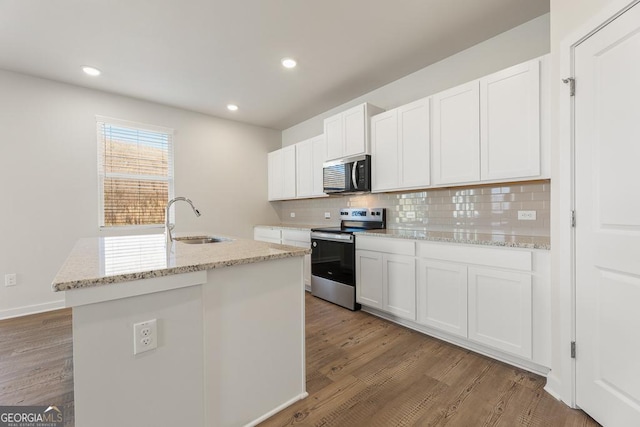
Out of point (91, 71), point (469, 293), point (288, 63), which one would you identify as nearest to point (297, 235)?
point (288, 63)

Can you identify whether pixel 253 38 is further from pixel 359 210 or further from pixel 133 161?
pixel 133 161

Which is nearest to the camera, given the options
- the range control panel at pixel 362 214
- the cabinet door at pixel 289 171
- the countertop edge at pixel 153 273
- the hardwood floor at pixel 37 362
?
the countertop edge at pixel 153 273

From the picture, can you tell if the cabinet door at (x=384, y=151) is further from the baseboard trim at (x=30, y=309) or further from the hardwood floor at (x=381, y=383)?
the baseboard trim at (x=30, y=309)

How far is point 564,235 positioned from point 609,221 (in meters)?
0.25

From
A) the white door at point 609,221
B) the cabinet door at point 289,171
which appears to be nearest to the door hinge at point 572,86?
the white door at point 609,221

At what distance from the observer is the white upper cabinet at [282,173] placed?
15.0ft

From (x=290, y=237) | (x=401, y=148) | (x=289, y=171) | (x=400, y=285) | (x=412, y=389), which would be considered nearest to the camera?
(x=412, y=389)

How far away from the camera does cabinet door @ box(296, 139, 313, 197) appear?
4.20m

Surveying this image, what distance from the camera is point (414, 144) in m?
2.77

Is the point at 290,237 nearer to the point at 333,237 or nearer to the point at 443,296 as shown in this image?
the point at 333,237

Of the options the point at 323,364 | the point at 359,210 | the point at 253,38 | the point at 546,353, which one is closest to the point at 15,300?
the point at 323,364

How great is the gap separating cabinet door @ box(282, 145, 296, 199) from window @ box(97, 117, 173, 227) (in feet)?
5.64

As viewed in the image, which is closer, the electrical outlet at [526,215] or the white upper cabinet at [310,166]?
the electrical outlet at [526,215]
